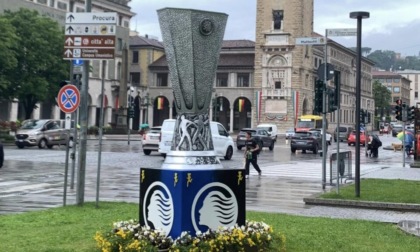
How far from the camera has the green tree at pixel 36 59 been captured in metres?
49.8

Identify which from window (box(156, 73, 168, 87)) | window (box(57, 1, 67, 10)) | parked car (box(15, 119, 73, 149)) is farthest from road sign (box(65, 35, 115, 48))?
window (box(156, 73, 168, 87))

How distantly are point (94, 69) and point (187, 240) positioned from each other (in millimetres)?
76961

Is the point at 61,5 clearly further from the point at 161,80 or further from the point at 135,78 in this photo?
the point at 161,80

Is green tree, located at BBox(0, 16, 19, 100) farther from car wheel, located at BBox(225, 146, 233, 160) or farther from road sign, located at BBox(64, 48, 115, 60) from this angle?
road sign, located at BBox(64, 48, 115, 60)

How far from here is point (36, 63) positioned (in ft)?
167

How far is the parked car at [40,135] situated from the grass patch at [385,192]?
82.3ft

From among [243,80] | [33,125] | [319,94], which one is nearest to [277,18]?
[243,80]

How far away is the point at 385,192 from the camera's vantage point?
15.9m

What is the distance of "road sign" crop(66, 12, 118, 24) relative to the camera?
12047mm

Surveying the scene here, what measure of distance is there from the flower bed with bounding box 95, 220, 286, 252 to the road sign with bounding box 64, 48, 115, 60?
5.48 m

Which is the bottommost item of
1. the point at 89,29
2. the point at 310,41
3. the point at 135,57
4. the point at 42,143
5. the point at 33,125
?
the point at 42,143

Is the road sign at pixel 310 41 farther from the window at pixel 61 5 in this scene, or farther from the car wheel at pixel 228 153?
the window at pixel 61 5

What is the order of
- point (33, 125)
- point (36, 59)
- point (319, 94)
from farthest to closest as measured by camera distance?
point (36, 59), point (33, 125), point (319, 94)

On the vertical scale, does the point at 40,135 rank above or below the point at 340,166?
above
